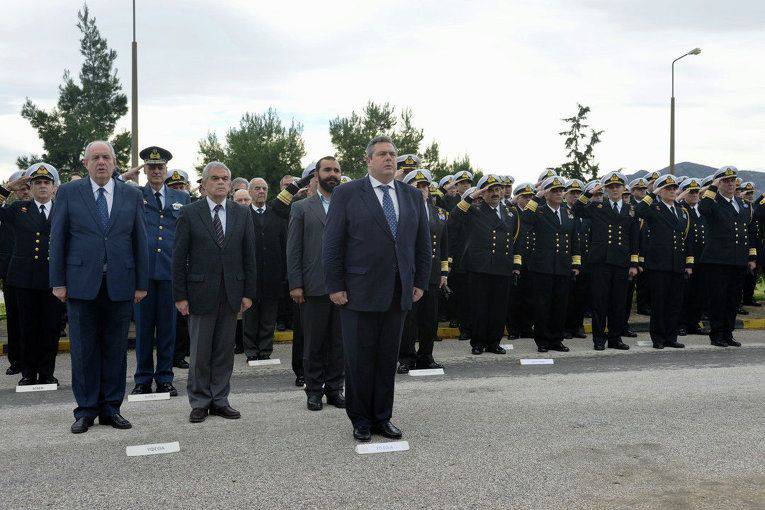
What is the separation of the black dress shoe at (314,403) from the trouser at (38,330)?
295 cm

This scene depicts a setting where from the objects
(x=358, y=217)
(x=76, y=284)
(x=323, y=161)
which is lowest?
(x=76, y=284)

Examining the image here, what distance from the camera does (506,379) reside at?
8062 mm

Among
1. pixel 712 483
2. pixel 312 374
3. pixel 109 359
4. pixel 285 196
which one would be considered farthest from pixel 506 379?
pixel 109 359

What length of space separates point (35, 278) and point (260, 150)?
51.1 metres

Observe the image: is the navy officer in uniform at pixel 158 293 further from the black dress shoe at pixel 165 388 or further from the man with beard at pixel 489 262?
the man with beard at pixel 489 262

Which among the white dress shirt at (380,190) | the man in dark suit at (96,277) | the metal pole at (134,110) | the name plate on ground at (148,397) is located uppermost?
the metal pole at (134,110)

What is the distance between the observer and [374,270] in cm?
560

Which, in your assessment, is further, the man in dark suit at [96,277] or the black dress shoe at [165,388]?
the black dress shoe at [165,388]

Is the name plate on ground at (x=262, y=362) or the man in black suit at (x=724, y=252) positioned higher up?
the man in black suit at (x=724, y=252)

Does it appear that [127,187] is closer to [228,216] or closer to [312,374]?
[228,216]

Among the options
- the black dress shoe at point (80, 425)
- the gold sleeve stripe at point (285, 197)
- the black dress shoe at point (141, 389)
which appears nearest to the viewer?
the black dress shoe at point (80, 425)

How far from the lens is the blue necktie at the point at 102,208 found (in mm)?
6078

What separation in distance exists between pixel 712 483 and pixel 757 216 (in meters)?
9.70

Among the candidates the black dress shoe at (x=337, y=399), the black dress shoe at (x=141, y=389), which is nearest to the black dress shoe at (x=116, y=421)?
the black dress shoe at (x=141, y=389)
